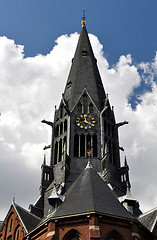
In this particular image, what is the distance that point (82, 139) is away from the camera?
4031 cm

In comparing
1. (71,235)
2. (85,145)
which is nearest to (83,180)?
(71,235)

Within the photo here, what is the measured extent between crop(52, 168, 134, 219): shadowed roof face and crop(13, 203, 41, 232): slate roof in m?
6.17

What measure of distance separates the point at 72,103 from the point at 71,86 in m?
3.24

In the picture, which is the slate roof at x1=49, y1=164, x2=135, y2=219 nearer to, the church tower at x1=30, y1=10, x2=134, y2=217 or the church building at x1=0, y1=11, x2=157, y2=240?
the church building at x1=0, y1=11, x2=157, y2=240

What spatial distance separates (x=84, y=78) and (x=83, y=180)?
20467mm

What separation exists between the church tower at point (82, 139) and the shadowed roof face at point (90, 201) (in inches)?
316

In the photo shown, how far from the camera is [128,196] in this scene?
2806 cm

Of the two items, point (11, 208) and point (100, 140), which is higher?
point (100, 140)

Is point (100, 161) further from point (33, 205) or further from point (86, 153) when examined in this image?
point (33, 205)

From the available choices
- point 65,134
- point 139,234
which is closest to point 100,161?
point 65,134

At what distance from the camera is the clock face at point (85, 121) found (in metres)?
41.1

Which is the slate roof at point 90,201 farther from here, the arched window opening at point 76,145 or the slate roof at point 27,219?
the arched window opening at point 76,145

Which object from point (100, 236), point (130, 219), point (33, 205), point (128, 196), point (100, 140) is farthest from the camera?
point (100, 140)

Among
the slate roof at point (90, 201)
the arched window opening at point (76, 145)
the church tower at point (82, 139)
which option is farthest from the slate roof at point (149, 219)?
the arched window opening at point (76, 145)
